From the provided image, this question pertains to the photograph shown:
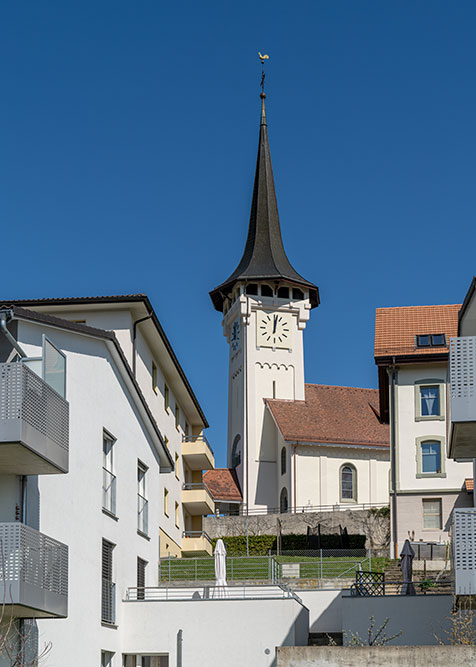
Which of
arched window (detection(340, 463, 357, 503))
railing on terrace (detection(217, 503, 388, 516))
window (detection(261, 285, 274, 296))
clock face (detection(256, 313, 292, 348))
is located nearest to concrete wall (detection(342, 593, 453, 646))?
railing on terrace (detection(217, 503, 388, 516))

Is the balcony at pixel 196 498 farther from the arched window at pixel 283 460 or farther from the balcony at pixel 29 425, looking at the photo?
the balcony at pixel 29 425

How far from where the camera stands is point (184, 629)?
27078mm

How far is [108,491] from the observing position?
88.9 feet

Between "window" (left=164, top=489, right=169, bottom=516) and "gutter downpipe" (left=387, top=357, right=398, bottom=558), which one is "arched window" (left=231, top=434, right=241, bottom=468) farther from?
"window" (left=164, top=489, right=169, bottom=516)

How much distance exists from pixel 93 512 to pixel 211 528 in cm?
→ 3491

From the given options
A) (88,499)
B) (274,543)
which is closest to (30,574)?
(88,499)

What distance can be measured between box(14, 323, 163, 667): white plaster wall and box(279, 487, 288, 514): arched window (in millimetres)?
40981

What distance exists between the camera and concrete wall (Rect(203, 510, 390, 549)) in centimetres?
5519

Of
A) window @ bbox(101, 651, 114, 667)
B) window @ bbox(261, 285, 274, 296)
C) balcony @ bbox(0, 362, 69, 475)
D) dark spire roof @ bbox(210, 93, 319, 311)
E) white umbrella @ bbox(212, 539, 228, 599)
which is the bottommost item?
window @ bbox(101, 651, 114, 667)

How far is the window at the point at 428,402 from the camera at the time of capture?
48.8 metres

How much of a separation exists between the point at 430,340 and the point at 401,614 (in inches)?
885

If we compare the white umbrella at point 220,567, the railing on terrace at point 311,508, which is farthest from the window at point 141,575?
the railing on terrace at point 311,508

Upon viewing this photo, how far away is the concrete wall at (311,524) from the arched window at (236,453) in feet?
47.6

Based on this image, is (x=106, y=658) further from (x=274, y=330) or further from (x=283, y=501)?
(x=274, y=330)
